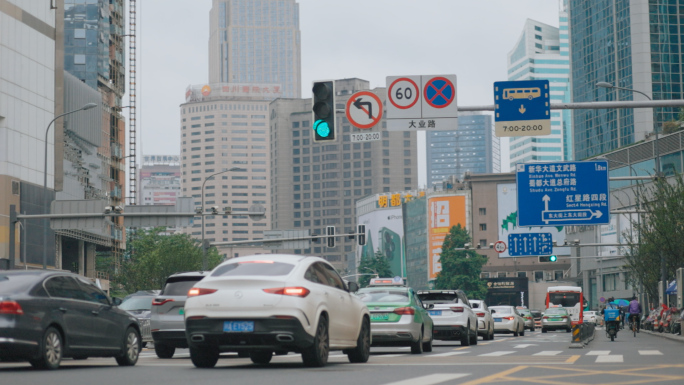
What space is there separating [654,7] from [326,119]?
391ft

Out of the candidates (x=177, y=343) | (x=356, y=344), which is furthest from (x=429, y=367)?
(x=177, y=343)

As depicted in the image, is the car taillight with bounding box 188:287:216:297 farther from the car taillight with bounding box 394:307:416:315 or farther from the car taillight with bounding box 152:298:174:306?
the car taillight with bounding box 394:307:416:315

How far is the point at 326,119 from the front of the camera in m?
20.1

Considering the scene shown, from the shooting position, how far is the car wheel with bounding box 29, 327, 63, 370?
14.8 m

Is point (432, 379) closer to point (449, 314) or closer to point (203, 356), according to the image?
point (203, 356)

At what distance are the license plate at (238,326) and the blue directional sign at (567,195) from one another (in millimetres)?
26563

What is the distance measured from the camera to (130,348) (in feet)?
56.1

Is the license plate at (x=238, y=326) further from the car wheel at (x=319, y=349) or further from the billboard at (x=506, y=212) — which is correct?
the billboard at (x=506, y=212)

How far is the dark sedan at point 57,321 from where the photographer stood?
14438 mm

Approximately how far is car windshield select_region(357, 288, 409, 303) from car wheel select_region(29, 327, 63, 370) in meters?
8.19

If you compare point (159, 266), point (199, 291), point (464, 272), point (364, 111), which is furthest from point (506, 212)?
point (199, 291)

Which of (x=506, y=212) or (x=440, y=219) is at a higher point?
(x=506, y=212)

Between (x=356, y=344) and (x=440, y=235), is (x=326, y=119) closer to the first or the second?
(x=356, y=344)

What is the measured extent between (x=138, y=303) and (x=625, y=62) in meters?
114
